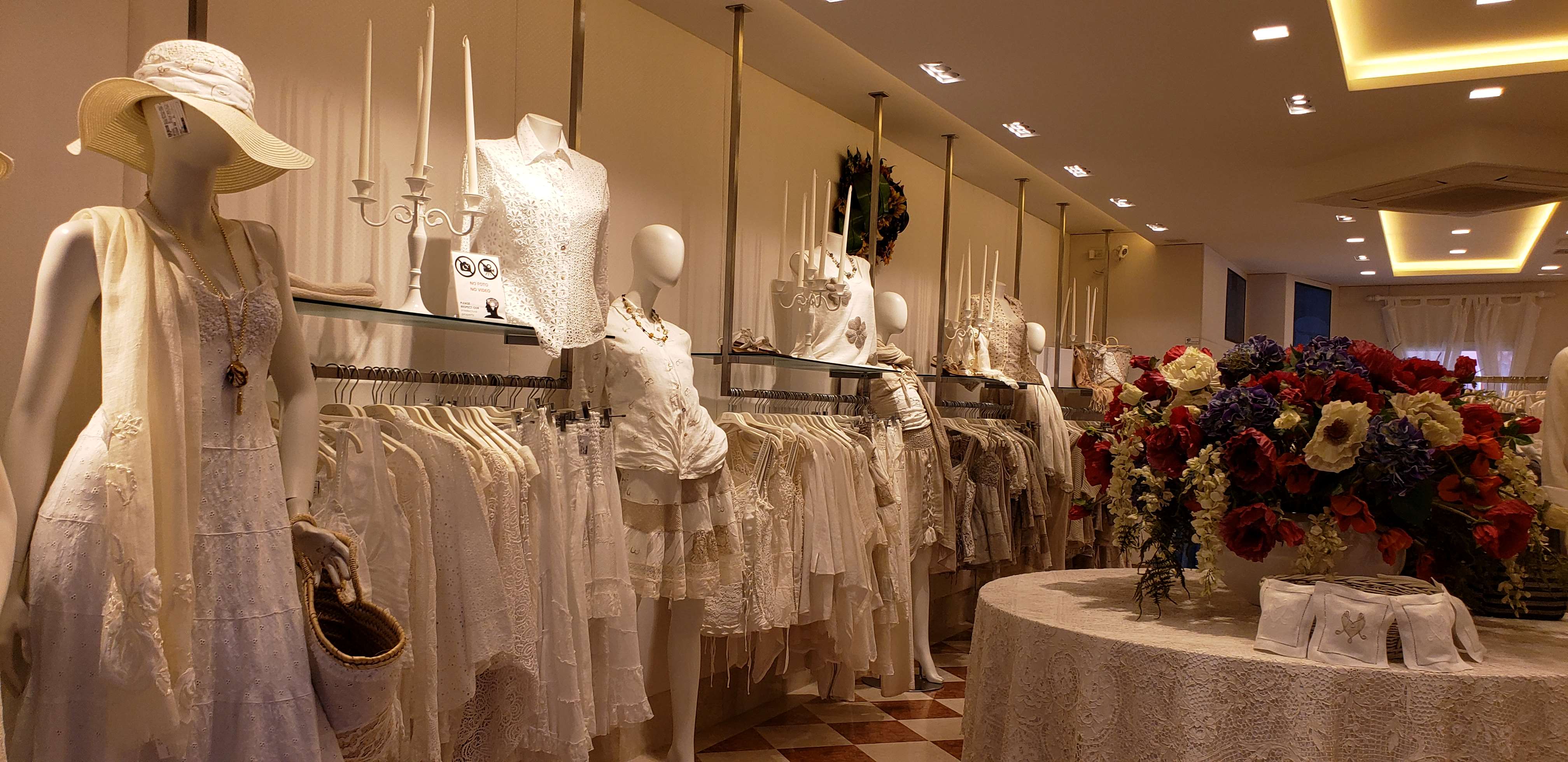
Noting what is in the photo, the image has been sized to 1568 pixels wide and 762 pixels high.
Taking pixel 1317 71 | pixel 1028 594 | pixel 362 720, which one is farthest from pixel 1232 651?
pixel 1317 71

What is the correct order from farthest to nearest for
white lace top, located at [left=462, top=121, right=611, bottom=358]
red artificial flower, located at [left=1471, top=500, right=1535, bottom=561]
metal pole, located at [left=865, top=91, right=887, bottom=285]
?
metal pole, located at [left=865, top=91, right=887, bottom=285]
white lace top, located at [left=462, top=121, right=611, bottom=358]
red artificial flower, located at [left=1471, top=500, right=1535, bottom=561]

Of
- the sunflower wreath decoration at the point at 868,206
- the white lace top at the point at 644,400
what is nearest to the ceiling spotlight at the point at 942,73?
the sunflower wreath decoration at the point at 868,206

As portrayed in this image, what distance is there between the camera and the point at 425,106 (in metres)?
2.60

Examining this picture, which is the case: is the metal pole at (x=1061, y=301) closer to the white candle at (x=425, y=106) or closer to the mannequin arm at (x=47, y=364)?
the white candle at (x=425, y=106)

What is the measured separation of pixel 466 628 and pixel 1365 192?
4.92 meters

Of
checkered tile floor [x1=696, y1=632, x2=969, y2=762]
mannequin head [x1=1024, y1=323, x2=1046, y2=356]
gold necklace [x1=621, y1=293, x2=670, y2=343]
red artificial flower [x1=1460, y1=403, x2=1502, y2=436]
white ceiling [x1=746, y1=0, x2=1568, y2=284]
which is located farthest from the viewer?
mannequin head [x1=1024, y1=323, x2=1046, y2=356]

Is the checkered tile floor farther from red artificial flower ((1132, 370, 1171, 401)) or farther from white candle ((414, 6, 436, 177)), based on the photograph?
white candle ((414, 6, 436, 177))

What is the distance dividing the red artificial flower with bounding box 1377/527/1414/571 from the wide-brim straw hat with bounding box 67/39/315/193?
1.97m

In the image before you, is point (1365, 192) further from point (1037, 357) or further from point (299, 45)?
point (299, 45)

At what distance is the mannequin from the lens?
1.46 metres

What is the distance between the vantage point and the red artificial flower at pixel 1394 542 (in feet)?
6.11

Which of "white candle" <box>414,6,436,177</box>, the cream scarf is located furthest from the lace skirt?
the cream scarf

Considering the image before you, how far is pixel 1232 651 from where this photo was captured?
1666 millimetres

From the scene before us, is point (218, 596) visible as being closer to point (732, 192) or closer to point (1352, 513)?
point (1352, 513)
